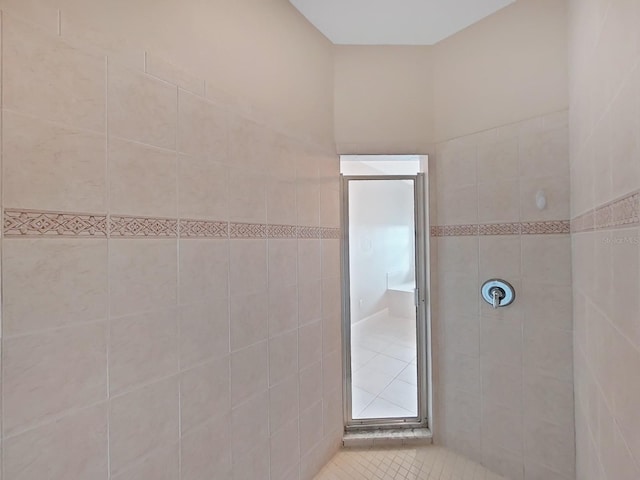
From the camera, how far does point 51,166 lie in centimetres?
78

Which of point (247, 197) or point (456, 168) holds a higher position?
point (456, 168)

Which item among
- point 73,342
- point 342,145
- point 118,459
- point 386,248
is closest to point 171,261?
point 73,342

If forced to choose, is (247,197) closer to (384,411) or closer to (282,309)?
(282,309)

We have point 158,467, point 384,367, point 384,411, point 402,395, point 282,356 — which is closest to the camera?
point 158,467

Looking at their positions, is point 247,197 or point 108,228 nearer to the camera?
point 108,228

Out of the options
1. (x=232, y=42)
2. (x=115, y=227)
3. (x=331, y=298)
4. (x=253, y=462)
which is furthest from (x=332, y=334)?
(x=232, y=42)

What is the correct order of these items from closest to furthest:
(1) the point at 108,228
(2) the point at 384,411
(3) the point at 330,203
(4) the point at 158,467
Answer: (1) the point at 108,228
(4) the point at 158,467
(3) the point at 330,203
(2) the point at 384,411

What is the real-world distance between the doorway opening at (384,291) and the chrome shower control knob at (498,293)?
38cm

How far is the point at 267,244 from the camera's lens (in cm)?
141

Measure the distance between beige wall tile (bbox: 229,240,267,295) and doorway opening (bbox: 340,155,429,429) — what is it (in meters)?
0.79

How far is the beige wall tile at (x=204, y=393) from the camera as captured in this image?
1.07 meters

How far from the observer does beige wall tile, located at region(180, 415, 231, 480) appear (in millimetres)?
1078

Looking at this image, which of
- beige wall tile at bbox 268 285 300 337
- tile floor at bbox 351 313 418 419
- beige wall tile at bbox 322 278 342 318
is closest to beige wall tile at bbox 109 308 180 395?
beige wall tile at bbox 268 285 300 337

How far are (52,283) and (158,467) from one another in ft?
2.33
